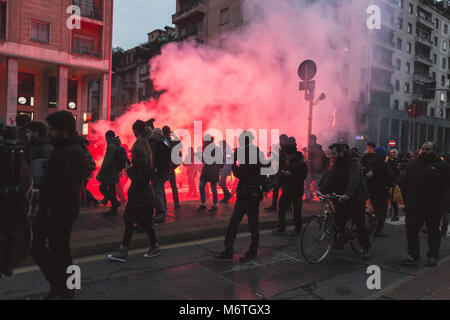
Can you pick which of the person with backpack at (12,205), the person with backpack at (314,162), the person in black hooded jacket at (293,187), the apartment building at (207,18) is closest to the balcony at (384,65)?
the apartment building at (207,18)

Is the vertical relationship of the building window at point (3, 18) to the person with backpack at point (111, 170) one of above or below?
above

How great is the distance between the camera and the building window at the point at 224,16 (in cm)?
2023

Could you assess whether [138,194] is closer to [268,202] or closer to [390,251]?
[390,251]

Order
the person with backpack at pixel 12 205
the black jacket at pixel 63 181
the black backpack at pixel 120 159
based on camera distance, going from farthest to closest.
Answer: the black backpack at pixel 120 159 < the black jacket at pixel 63 181 < the person with backpack at pixel 12 205

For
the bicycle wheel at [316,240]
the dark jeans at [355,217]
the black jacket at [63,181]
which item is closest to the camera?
the black jacket at [63,181]

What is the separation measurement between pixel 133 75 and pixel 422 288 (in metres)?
44.0

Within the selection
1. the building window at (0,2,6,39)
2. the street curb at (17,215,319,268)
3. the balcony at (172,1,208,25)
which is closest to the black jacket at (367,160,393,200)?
the street curb at (17,215,319,268)

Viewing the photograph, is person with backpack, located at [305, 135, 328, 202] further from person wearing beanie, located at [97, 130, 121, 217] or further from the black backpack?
person wearing beanie, located at [97, 130, 121, 217]

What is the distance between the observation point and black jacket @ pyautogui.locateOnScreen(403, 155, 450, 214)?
461cm

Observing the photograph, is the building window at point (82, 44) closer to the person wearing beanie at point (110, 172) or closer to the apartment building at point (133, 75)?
the apartment building at point (133, 75)

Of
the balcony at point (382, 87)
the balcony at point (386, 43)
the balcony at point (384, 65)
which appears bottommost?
the balcony at point (382, 87)

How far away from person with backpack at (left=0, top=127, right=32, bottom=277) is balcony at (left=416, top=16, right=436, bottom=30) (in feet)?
164

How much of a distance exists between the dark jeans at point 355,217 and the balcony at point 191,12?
26451 millimetres
